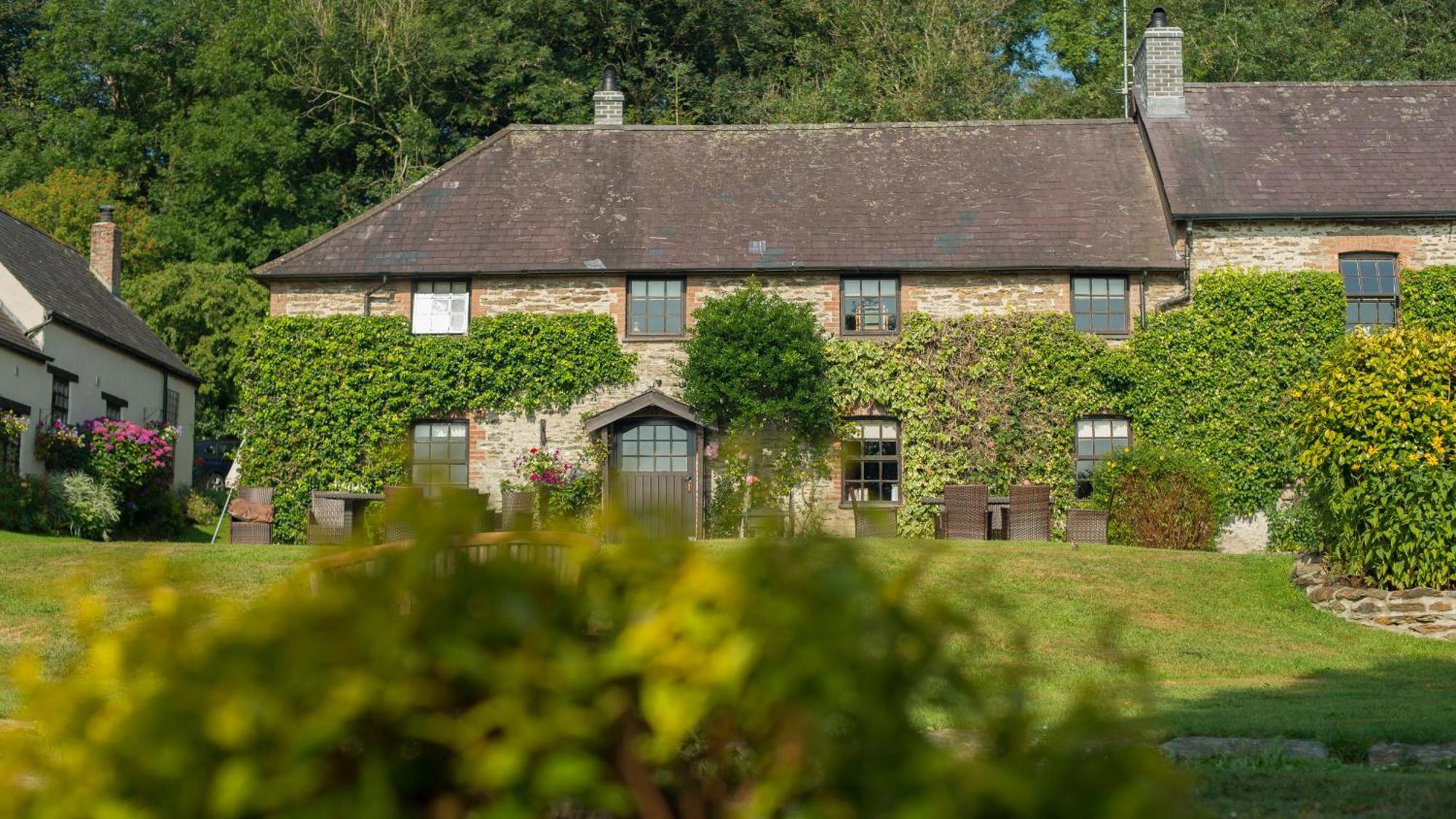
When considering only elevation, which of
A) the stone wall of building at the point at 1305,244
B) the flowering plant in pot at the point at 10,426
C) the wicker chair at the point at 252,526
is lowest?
the wicker chair at the point at 252,526

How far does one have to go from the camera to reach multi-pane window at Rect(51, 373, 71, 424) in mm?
26578

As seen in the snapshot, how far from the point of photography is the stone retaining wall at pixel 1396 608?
15.0m

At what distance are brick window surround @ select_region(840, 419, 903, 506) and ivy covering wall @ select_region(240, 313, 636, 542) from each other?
4.24 m

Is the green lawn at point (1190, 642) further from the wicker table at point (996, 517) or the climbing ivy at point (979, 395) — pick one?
the climbing ivy at point (979, 395)

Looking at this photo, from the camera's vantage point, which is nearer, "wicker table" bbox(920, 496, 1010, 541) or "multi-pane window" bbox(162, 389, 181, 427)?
"wicker table" bbox(920, 496, 1010, 541)

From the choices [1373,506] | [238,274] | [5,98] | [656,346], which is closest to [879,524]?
[1373,506]

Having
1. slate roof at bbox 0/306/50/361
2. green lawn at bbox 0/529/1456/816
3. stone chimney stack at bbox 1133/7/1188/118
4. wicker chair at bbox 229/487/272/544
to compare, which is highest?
stone chimney stack at bbox 1133/7/1188/118

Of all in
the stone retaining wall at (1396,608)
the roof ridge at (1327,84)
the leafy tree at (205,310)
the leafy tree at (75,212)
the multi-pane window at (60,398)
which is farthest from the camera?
the leafy tree at (75,212)

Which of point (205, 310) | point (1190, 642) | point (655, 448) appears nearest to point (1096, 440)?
point (655, 448)

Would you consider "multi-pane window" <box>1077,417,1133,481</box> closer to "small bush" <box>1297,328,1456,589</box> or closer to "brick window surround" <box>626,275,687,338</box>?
"brick window surround" <box>626,275,687,338</box>

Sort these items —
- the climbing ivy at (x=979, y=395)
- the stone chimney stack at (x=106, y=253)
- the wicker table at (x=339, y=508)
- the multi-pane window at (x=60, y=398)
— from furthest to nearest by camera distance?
the stone chimney stack at (x=106, y=253)
the multi-pane window at (x=60, y=398)
the climbing ivy at (x=979, y=395)
the wicker table at (x=339, y=508)

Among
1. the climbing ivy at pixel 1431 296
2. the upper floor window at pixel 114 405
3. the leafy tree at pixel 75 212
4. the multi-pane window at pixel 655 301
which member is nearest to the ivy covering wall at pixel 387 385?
the multi-pane window at pixel 655 301

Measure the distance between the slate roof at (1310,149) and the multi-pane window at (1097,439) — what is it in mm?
3803

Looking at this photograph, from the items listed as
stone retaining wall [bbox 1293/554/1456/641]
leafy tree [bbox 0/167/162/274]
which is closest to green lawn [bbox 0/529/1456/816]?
stone retaining wall [bbox 1293/554/1456/641]
